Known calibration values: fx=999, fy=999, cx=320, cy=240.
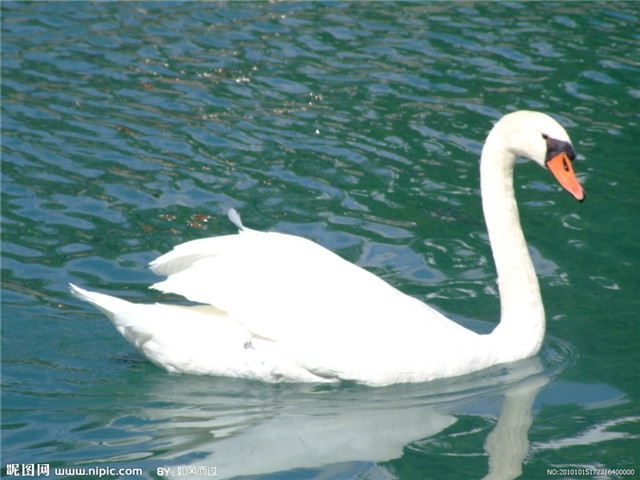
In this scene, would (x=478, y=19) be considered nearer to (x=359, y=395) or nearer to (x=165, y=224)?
(x=165, y=224)

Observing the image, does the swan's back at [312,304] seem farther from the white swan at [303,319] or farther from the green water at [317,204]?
the green water at [317,204]

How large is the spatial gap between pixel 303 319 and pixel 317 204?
2.65m

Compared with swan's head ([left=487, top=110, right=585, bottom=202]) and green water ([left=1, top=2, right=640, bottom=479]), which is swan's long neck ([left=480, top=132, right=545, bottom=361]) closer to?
swan's head ([left=487, top=110, right=585, bottom=202])

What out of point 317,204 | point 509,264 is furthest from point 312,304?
point 317,204

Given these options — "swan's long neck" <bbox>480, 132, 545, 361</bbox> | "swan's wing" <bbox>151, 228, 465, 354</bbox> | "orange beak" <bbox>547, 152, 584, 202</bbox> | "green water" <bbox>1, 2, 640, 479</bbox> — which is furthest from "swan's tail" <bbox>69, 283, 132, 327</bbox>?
"orange beak" <bbox>547, 152, 584, 202</bbox>

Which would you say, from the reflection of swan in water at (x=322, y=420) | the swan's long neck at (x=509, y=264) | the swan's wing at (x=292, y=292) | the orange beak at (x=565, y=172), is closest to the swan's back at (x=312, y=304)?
the swan's wing at (x=292, y=292)

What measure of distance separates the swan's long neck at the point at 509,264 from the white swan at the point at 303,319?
0.7 inches

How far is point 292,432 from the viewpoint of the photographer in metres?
4.96

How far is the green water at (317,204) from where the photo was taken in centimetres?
493

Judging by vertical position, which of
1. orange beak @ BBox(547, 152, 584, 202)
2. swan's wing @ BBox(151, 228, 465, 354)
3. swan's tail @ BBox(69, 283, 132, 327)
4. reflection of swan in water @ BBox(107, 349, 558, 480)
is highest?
orange beak @ BBox(547, 152, 584, 202)

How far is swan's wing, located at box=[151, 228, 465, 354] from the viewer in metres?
5.29

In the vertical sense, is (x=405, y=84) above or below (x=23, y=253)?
above

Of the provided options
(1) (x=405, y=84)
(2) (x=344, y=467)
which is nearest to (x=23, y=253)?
(2) (x=344, y=467)

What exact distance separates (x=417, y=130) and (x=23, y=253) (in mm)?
3828
